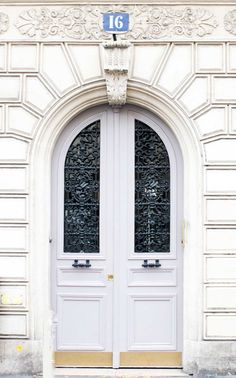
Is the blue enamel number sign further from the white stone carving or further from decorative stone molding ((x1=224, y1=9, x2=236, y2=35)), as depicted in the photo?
decorative stone molding ((x1=224, y1=9, x2=236, y2=35))

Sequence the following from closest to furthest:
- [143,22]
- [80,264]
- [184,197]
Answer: [143,22], [184,197], [80,264]

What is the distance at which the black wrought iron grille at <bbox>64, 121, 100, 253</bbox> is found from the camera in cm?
853

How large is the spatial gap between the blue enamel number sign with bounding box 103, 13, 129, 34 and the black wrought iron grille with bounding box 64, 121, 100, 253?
1142 millimetres

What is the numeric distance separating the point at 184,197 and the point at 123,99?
139 centimetres

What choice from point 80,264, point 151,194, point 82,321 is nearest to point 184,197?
point 151,194

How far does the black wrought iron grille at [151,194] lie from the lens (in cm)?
851

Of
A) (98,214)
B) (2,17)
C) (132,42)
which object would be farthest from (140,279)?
(2,17)

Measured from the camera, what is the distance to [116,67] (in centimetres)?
815

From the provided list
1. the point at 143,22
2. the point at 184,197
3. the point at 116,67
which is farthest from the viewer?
the point at 184,197

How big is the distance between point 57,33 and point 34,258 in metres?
2.69

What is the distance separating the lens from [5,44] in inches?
327

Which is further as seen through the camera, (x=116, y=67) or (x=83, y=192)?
(x=83, y=192)

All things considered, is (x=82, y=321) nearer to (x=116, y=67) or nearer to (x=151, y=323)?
(x=151, y=323)

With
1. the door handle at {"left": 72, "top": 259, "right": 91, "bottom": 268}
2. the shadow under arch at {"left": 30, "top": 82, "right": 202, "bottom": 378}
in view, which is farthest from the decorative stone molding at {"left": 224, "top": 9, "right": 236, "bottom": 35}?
the door handle at {"left": 72, "top": 259, "right": 91, "bottom": 268}
